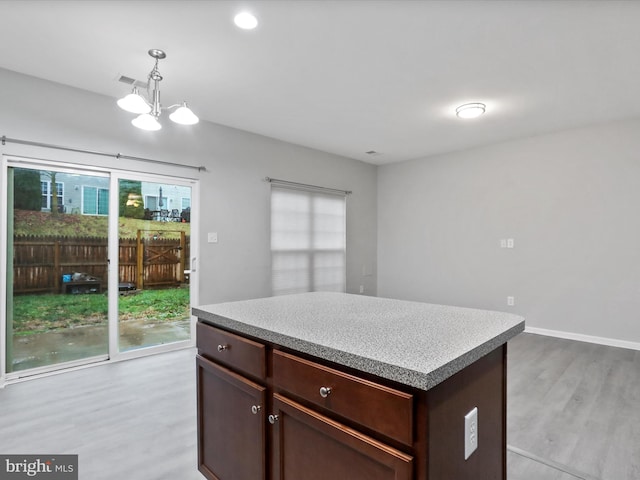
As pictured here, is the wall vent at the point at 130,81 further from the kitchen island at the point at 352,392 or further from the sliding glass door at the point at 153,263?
the kitchen island at the point at 352,392

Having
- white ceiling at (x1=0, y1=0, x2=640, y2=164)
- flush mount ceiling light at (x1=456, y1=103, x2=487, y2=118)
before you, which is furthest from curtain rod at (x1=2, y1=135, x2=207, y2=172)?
flush mount ceiling light at (x1=456, y1=103, x2=487, y2=118)

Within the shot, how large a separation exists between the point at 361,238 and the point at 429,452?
5.35m

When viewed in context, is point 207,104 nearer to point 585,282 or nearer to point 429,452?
point 429,452

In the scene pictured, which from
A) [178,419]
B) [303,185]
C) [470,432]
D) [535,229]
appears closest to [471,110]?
[535,229]

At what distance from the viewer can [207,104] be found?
364 centimetres

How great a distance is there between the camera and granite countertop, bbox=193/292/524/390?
868mm

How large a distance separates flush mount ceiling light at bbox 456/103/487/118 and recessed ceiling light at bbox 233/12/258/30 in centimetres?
232

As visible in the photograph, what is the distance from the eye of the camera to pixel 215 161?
4.21 metres

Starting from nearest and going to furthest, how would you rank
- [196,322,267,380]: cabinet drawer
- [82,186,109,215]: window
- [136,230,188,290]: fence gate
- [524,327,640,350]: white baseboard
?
[196,322,267,380]: cabinet drawer, [82,186,109,215]: window, [136,230,188,290]: fence gate, [524,327,640,350]: white baseboard

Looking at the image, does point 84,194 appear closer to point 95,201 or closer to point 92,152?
point 95,201

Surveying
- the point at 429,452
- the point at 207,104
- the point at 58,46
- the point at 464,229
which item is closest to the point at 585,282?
the point at 464,229

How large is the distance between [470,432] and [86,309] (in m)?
3.58

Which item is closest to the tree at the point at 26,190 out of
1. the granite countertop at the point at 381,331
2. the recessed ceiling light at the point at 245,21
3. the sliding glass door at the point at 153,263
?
the sliding glass door at the point at 153,263

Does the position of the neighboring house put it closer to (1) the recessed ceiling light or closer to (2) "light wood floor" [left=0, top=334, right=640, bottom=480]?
(2) "light wood floor" [left=0, top=334, right=640, bottom=480]
